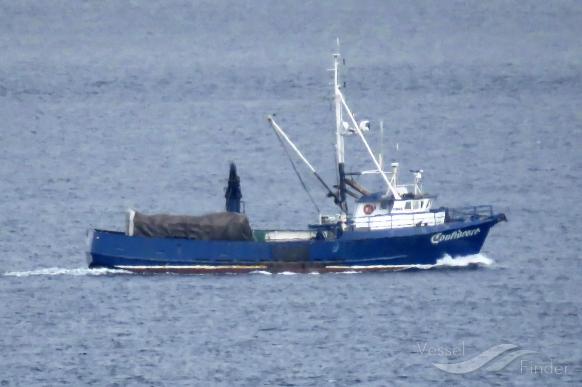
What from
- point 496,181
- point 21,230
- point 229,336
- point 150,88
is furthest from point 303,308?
point 150,88

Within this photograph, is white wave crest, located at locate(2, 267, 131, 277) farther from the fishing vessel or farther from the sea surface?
the fishing vessel

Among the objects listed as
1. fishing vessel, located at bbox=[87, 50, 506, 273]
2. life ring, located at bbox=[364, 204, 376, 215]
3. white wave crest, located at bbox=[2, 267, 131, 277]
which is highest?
life ring, located at bbox=[364, 204, 376, 215]

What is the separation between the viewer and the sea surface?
72.6 metres

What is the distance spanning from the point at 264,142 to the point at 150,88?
41.2 meters

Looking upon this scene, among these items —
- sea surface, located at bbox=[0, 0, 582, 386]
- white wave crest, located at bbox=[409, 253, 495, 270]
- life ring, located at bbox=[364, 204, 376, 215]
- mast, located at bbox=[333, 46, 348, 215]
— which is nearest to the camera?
sea surface, located at bbox=[0, 0, 582, 386]

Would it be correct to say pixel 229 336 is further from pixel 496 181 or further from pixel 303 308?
pixel 496 181

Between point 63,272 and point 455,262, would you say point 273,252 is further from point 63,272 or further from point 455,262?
point 63,272

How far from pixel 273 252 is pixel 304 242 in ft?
3.99

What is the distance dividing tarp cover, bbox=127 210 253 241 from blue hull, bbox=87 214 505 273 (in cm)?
41

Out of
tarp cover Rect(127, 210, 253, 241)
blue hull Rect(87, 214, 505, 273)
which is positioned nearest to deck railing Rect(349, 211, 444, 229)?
blue hull Rect(87, 214, 505, 273)

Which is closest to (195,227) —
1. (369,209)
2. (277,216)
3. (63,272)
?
(63,272)

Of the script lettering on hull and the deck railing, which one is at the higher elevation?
the deck railing

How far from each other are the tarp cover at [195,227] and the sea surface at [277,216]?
165cm

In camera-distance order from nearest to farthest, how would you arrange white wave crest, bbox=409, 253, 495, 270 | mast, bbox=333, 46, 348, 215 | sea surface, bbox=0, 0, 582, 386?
1. sea surface, bbox=0, 0, 582, 386
2. mast, bbox=333, 46, 348, 215
3. white wave crest, bbox=409, 253, 495, 270
